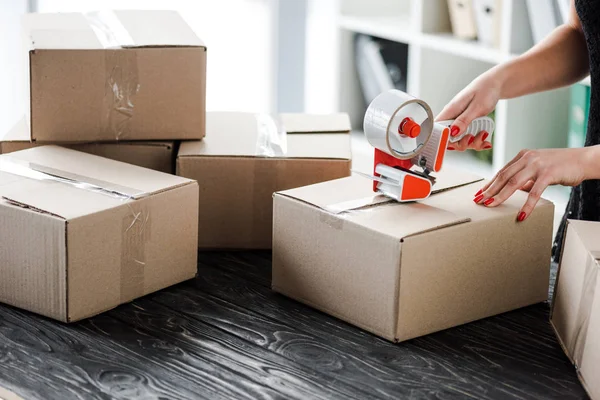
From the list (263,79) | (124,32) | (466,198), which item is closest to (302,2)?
(263,79)

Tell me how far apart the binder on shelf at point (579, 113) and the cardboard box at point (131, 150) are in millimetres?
1315

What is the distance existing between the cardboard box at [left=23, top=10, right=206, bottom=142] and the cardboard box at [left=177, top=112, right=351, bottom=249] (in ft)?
0.27

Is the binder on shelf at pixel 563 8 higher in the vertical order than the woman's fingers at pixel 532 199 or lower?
higher

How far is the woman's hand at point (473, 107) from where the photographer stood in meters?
1.46

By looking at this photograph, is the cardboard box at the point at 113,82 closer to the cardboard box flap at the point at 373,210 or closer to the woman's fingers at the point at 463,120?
the cardboard box flap at the point at 373,210

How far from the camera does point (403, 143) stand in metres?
1.32

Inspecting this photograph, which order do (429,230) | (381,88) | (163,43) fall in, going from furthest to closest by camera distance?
(381,88), (163,43), (429,230)

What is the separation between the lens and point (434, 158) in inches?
52.7

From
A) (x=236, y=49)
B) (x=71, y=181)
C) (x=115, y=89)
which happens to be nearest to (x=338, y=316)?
(x=71, y=181)

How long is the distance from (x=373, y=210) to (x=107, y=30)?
0.68m

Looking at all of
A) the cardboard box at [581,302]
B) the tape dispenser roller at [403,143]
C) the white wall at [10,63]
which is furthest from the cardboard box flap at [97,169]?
the white wall at [10,63]

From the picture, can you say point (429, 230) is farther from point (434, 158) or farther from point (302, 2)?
point (302, 2)

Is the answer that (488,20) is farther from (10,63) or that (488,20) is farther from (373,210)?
(10,63)

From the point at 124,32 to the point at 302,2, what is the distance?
6.35ft
